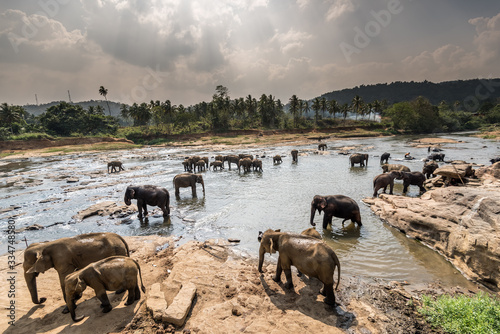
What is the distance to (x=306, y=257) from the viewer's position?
6039 millimetres

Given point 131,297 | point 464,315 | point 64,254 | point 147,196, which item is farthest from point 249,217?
point 464,315

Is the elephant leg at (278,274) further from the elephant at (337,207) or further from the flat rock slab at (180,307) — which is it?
the elephant at (337,207)

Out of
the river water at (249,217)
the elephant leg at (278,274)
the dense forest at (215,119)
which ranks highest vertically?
the dense forest at (215,119)

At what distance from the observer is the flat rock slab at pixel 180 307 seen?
5.20 metres

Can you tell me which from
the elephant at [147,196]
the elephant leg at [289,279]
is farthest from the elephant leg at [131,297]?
the elephant at [147,196]

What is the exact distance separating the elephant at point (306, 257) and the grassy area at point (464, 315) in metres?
2.13

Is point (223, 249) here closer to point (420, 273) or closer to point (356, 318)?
point (356, 318)

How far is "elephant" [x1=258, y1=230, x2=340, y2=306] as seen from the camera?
18.8 feet

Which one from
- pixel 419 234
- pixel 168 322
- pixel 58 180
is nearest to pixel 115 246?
pixel 168 322

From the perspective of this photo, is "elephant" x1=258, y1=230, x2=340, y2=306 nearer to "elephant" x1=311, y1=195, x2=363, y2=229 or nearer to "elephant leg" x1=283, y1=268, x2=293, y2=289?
"elephant leg" x1=283, y1=268, x2=293, y2=289

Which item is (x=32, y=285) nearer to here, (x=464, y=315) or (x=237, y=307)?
(x=237, y=307)

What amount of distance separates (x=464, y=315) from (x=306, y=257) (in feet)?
11.2

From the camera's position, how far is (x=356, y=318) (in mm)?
5480

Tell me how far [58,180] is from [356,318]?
31269mm
